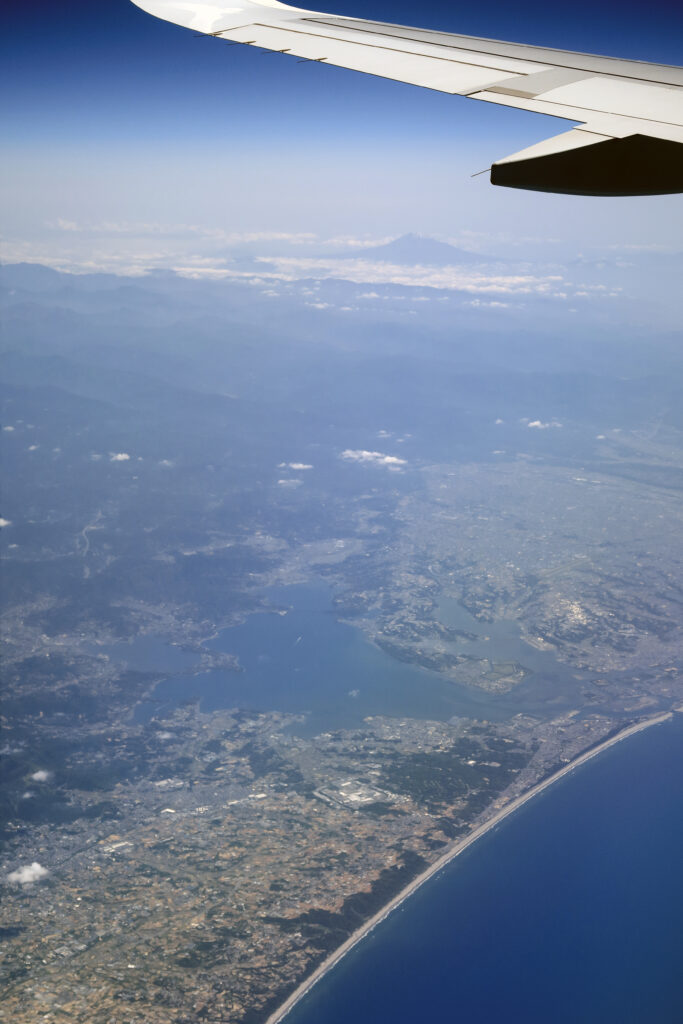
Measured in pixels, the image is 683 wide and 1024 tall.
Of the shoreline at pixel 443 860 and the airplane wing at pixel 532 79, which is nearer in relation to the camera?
the airplane wing at pixel 532 79

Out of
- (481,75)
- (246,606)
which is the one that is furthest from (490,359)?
(481,75)

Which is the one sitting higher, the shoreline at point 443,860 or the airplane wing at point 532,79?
the airplane wing at point 532,79

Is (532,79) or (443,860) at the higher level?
(532,79)

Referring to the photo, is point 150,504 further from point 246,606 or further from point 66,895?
point 66,895

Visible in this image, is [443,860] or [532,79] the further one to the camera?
[443,860]
